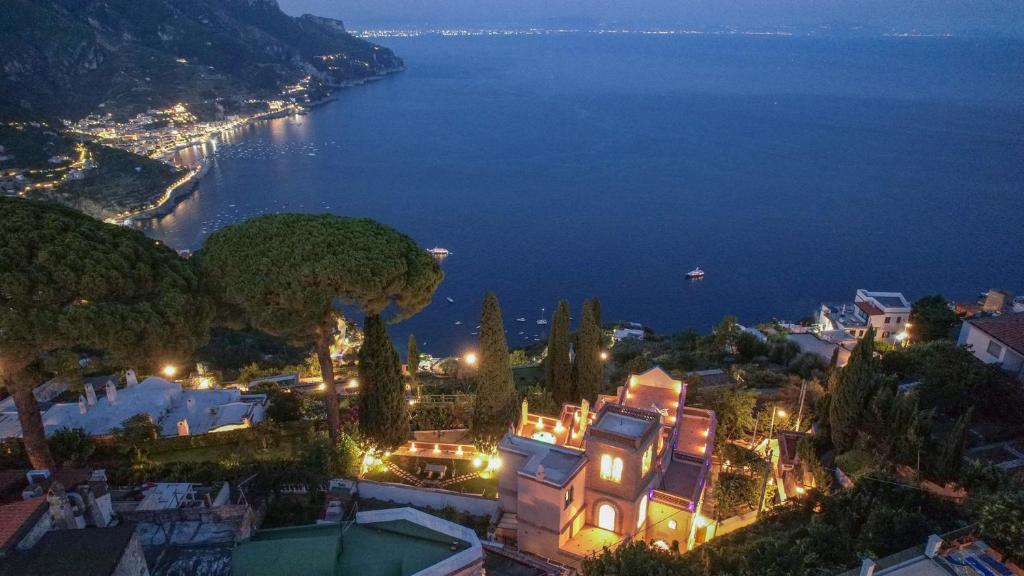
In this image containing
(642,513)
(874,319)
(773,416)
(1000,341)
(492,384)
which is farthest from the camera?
(874,319)

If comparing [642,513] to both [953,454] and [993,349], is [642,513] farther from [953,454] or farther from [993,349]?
[993,349]

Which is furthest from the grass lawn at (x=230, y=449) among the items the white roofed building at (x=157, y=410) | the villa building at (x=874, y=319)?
the villa building at (x=874, y=319)

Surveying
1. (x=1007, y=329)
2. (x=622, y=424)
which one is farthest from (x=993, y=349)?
(x=622, y=424)

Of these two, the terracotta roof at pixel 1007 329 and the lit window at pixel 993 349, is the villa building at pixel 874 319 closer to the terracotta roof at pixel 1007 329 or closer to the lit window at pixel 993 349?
the terracotta roof at pixel 1007 329

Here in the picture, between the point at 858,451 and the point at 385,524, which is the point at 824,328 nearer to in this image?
the point at 858,451

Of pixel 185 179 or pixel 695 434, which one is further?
pixel 185 179

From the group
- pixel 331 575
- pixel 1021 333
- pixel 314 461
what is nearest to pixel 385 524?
pixel 331 575

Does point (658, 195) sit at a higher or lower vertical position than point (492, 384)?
lower
